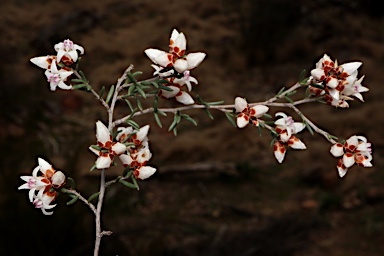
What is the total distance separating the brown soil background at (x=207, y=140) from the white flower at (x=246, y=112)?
1.97 metres

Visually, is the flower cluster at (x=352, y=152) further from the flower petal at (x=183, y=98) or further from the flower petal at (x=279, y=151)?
the flower petal at (x=183, y=98)

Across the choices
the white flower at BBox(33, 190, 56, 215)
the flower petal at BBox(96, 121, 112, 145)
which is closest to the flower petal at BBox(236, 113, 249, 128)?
the flower petal at BBox(96, 121, 112, 145)

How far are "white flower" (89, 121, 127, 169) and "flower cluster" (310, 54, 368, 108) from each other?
0.39m

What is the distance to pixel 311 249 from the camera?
438 cm

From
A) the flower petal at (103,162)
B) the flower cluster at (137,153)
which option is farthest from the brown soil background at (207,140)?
the flower petal at (103,162)

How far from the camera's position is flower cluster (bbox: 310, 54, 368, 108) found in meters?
1.25

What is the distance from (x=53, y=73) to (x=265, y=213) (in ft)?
12.4

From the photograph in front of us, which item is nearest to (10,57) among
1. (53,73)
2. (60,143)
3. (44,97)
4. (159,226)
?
(44,97)

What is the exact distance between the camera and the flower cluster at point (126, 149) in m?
1.18

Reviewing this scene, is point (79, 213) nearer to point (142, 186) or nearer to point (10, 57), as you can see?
point (142, 186)

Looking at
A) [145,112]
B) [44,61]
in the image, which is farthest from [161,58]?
[44,61]

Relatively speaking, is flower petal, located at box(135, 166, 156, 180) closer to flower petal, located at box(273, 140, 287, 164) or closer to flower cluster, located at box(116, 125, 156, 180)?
flower cluster, located at box(116, 125, 156, 180)

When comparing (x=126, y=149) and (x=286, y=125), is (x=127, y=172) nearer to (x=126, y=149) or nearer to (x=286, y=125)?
(x=126, y=149)

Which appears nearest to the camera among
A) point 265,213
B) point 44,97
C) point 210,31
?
point 265,213
